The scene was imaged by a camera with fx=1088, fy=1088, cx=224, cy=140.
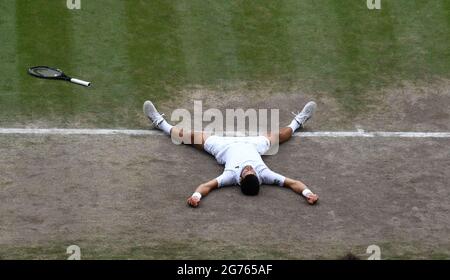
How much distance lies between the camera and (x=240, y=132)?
20.0 meters

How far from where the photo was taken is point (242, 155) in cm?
1856

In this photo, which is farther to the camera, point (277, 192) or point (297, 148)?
point (297, 148)

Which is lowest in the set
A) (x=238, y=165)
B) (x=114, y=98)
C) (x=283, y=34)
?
(x=238, y=165)

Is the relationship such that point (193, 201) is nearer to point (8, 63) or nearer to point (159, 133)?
point (159, 133)

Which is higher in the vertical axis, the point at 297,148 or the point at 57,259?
the point at 297,148

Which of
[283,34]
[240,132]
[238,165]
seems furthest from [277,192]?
[283,34]

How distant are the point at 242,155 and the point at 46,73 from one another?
458 cm

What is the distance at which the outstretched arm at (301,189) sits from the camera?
703 inches

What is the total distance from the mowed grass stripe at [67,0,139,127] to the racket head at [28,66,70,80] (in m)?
0.59

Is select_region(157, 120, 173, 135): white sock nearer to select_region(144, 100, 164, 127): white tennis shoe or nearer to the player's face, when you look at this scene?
select_region(144, 100, 164, 127): white tennis shoe

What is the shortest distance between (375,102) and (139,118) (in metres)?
4.58

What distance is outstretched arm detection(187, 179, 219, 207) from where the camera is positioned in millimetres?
17641

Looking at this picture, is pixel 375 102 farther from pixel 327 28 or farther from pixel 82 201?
pixel 82 201
